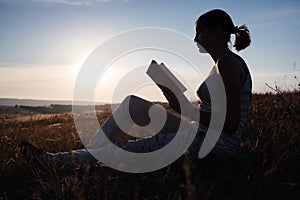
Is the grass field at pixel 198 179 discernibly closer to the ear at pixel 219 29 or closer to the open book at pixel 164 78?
the open book at pixel 164 78

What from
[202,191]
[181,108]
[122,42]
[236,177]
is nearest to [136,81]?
[122,42]

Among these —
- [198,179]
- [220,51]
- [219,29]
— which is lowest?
[198,179]

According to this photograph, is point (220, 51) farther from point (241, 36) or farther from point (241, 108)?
point (241, 108)

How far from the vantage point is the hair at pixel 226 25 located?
3.87m

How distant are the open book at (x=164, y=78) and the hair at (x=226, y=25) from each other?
1.97 feet

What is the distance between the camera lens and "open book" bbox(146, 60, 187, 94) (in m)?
4.05

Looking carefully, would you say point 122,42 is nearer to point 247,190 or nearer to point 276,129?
point 276,129

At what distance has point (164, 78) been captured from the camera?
4.05 m

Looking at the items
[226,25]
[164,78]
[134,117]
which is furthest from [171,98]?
[226,25]

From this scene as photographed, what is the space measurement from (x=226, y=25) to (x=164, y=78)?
2.88 feet

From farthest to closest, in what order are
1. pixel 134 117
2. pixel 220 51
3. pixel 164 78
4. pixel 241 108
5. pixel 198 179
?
pixel 134 117
pixel 164 78
pixel 220 51
pixel 241 108
pixel 198 179

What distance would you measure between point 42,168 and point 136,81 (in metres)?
1.86

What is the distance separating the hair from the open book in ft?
1.97

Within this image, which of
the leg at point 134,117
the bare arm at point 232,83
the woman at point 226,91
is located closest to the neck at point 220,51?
the woman at point 226,91
